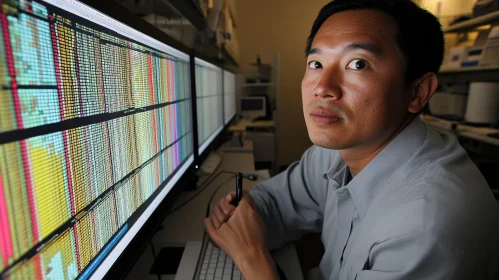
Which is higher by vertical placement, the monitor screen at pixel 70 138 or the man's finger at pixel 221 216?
the monitor screen at pixel 70 138

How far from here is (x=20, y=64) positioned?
29 centimetres

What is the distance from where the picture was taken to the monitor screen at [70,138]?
289mm

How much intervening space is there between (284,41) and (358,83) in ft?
12.3

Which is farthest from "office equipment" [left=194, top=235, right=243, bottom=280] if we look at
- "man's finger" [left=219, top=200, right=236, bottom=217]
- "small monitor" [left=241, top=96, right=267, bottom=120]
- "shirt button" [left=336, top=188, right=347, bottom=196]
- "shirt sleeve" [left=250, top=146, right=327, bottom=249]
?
"small monitor" [left=241, top=96, right=267, bottom=120]

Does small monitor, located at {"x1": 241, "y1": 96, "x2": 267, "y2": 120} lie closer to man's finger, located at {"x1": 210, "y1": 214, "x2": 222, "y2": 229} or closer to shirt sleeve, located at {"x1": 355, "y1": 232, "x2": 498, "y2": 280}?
man's finger, located at {"x1": 210, "y1": 214, "x2": 222, "y2": 229}

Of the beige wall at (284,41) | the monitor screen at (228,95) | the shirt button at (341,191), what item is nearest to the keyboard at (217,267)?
the shirt button at (341,191)

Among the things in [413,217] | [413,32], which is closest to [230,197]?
[413,217]

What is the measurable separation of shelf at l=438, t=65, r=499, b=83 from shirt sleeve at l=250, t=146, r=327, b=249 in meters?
2.12

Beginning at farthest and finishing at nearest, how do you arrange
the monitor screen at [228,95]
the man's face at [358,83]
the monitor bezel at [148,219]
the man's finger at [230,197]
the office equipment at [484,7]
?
the office equipment at [484,7] < the monitor screen at [228,95] < the man's finger at [230,197] < the man's face at [358,83] < the monitor bezel at [148,219]

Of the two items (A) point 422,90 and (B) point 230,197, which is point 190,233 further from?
(A) point 422,90

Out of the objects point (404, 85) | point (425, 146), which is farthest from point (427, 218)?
point (404, 85)

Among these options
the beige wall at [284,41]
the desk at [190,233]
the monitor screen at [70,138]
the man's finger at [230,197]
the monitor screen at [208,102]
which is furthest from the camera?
the beige wall at [284,41]

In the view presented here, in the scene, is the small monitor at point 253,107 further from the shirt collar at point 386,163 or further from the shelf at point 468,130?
the shirt collar at point 386,163

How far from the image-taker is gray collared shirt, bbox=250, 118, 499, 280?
48 centimetres
